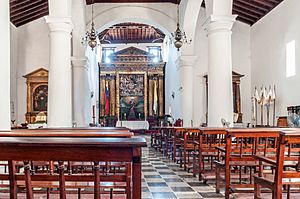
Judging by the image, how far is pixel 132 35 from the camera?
25.9 metres

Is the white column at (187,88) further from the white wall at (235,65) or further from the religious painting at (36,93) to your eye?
the religious painting at (36,93)

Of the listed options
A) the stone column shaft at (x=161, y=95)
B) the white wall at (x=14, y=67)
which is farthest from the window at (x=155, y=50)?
the white wall at (x=14, y=67)

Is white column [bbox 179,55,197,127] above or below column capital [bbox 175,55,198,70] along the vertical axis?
below

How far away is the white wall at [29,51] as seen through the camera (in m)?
16.1

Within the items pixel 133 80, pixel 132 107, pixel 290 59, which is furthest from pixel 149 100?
pixel 290 59

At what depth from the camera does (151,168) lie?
27.0 feet

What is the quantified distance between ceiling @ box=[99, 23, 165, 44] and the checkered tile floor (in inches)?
650

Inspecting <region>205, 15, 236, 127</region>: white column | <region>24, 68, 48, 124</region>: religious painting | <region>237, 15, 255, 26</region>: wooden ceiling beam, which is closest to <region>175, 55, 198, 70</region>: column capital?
<region>237, 15, 255, 26</region>: wooden ceiling beam

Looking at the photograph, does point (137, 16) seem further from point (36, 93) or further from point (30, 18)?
point (36, 93)

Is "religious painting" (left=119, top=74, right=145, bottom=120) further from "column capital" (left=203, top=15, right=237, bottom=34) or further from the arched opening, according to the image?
"column capital" (left=203, top=15, right=237, bottom=34)

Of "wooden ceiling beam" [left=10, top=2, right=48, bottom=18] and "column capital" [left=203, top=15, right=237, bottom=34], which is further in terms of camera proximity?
"wooden ceiling beam" [left=10, top=2, right=48, bottom=18]

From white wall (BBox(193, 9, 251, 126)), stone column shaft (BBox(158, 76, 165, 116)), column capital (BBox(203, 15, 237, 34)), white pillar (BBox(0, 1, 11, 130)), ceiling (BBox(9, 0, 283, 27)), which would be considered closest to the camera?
white pillar (BBox(0, 1, 11, 130))

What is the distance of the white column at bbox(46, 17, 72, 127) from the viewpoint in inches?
365

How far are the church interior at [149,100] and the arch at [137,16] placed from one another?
40 mm
